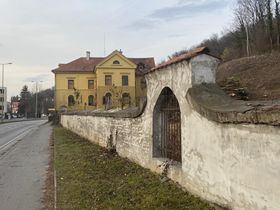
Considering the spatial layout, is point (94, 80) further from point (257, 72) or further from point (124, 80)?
point (257, 72)

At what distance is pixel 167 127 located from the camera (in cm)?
939

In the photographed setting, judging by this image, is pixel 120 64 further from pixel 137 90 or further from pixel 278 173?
pixel 278 173

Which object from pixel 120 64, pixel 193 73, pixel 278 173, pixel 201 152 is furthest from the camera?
pixel 120 64

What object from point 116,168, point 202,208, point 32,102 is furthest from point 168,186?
point 32,102

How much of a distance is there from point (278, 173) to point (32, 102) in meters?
136

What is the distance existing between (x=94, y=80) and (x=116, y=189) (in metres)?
70.7

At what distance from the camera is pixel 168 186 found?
26.6 ft

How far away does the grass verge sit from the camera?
7164mm

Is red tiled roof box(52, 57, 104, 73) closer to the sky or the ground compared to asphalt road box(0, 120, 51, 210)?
closer to the sky

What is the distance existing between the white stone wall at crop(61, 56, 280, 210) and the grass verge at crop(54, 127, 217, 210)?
0.31 meters

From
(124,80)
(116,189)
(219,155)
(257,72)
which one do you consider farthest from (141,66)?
(219,155)

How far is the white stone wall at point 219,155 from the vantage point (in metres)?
4.89

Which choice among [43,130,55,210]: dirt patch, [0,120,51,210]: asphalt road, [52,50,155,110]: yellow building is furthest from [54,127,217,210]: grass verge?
[52,50,155,110]: yellow building

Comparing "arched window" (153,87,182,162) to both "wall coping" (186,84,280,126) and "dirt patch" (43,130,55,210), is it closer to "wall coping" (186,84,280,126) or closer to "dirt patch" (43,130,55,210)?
"wall coping" (186,84,280,126)
